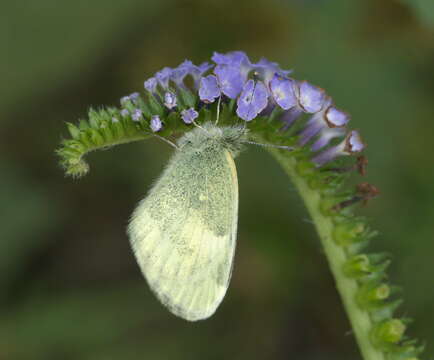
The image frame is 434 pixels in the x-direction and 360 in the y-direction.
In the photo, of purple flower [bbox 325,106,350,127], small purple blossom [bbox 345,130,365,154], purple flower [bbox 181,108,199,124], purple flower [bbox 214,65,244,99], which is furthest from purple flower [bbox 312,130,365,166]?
purple flower [bbox 181,108,199,124]

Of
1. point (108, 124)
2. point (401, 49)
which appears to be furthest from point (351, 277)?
point (401, 49)

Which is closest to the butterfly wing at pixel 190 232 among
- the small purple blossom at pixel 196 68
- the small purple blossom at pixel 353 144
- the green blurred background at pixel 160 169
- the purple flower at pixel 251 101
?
the purple flower at pixel 251 101

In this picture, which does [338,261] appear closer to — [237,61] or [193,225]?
[193,225]

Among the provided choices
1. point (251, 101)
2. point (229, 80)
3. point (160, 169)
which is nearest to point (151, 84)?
point (229, 80)

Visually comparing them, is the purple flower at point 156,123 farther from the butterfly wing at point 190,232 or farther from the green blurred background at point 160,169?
the green blurred background at point 160,169

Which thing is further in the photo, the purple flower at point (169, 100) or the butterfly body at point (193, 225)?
the butterfly body at point (193, 225)

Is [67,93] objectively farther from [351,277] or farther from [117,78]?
[351,277]
